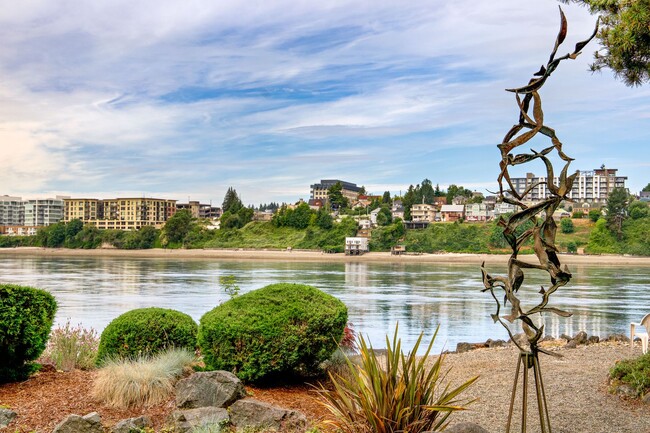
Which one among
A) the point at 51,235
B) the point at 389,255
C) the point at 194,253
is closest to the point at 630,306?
the point at 389,255

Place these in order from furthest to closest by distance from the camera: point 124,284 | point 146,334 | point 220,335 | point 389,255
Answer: point 389,255 < point 124,284 < point 146,334 < point 220,335

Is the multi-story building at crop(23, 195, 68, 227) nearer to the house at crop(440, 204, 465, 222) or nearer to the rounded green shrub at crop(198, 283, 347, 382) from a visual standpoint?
the house at crop(440, 204, 465, 222)

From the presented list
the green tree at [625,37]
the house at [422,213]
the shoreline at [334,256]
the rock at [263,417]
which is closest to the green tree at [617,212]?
the shoreline at [334,256]

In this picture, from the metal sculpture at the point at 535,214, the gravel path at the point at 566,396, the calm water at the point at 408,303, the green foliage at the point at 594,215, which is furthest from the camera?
the green foliage at the point at 594,215

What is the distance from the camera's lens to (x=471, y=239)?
298 feet

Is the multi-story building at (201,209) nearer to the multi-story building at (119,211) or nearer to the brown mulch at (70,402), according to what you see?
the multi-story building at (119,211)

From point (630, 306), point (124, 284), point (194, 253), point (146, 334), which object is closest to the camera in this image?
point (146, 334)

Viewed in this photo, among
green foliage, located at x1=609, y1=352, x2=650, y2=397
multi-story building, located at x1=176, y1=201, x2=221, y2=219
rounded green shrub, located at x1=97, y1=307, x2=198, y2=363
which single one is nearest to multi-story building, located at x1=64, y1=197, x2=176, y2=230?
multi-story building, located at x1=176, y1=201, x2=221, y2=219

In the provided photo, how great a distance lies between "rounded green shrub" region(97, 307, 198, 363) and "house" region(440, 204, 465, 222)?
102387 millimetres

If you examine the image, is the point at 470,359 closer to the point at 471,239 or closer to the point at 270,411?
the point at 270,411

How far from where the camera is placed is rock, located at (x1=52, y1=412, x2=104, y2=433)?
5.88m

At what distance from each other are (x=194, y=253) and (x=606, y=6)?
9799 centimetres

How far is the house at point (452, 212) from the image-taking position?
110662mm

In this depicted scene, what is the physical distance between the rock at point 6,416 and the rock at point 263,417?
7.19 feet
